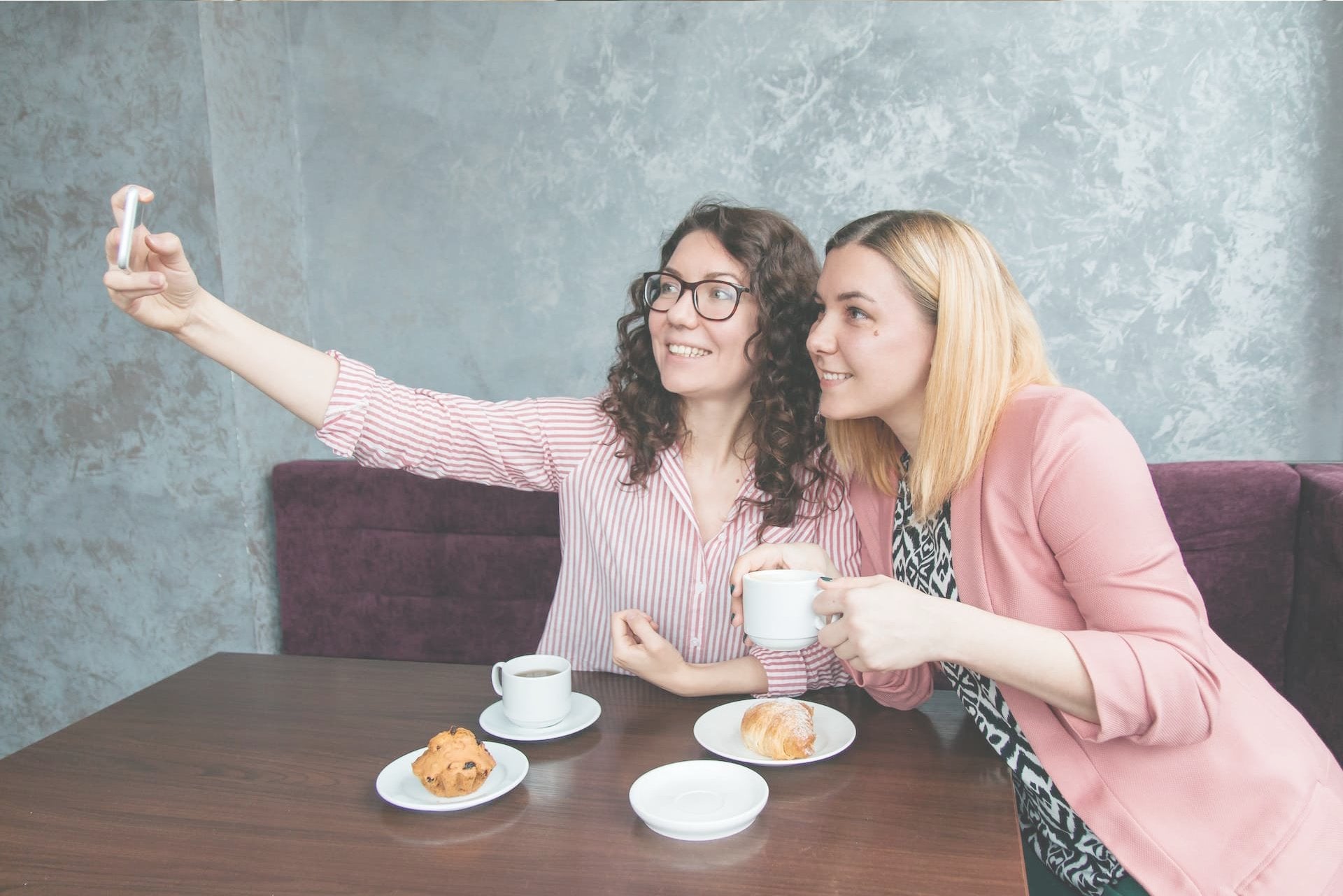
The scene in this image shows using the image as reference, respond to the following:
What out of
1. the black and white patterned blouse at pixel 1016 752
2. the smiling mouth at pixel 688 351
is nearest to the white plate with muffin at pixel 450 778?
the black and white patterned blouse at pixel 1016 752

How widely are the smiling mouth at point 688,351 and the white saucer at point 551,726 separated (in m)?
0.60

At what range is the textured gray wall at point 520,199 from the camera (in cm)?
205

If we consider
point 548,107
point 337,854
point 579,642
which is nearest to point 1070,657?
point 337,854

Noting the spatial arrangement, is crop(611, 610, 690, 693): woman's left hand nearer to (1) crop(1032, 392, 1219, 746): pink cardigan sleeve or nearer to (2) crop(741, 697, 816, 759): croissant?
(2) crop(741, 697, 816, 759): croissant

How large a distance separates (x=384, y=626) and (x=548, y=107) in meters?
1.37

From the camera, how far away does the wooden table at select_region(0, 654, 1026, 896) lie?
0.85 metres

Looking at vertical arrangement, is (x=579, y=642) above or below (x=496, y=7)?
below

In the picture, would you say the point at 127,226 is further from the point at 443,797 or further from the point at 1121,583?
the point at 1121,583

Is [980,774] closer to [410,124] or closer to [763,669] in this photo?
[763,669]

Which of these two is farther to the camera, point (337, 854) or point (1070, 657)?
point (1070, 657)

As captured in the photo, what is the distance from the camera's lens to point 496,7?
2.36m

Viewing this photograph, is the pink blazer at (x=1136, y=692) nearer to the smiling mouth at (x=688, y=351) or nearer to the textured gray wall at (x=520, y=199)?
the smiling mouth at (x=688, y=351)

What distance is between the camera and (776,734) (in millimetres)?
1064

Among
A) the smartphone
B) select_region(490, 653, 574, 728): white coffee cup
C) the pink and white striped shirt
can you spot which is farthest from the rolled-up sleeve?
select_region(490, 653, 574, 728): white coffee cup
